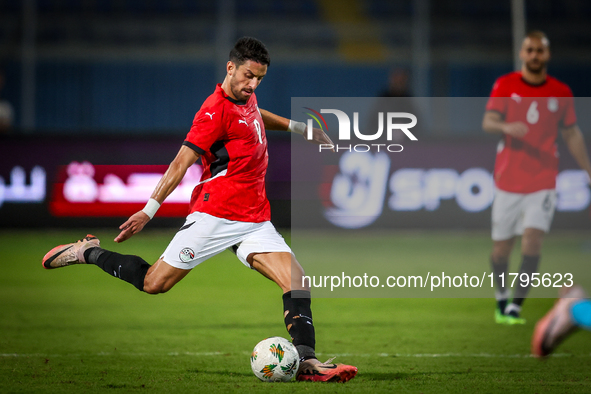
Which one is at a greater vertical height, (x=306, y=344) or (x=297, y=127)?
(x=297, y=127)

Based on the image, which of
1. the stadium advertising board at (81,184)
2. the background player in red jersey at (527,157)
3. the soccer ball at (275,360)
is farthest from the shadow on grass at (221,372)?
the stadium advertising board at (81,184)

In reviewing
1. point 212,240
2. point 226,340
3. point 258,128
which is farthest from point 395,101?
point 212,240

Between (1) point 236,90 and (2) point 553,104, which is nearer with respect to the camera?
(1) point 236,90

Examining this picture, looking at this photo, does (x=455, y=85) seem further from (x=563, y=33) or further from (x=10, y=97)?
(x=10, y=97)

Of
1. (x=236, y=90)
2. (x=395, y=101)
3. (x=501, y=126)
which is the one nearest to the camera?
(x=236, y=90)

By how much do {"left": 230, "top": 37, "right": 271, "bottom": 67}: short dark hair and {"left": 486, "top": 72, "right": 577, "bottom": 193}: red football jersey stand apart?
3.05 m

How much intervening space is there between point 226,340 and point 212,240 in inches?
56.6

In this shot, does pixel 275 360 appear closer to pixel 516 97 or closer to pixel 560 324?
pixel 560 324

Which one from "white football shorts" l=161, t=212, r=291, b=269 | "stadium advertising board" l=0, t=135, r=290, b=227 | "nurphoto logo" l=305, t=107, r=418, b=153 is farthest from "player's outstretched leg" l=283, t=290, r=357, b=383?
"stadium advertising board" l=0, t=135, r=290, b=227

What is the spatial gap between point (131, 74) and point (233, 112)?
15185 mm

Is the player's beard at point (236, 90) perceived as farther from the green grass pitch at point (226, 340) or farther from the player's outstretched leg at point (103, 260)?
the green grass pitch at point (226, 340)

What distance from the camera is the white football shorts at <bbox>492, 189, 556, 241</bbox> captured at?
7.07m

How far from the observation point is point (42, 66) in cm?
2025

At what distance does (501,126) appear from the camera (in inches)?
270
